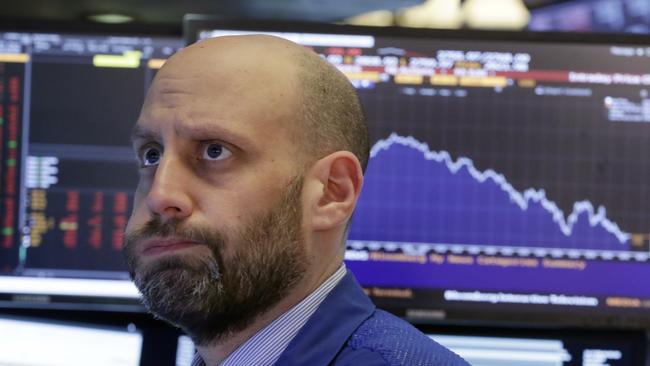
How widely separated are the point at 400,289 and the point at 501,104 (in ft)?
1.01

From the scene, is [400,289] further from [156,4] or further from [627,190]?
[156,4]

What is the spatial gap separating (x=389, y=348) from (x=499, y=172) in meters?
0.69

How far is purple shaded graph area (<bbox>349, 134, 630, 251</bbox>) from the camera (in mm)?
1513

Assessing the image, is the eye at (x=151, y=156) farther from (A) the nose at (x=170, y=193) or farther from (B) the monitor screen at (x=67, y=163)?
(B) the monitor screen at (x=67, y=163)

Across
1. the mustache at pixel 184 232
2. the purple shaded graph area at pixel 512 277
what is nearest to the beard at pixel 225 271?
the mustache at pixel 184 232

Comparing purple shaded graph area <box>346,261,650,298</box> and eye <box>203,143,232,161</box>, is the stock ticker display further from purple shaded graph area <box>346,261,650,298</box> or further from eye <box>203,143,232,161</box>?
eye <box>203,143,232,161</box>

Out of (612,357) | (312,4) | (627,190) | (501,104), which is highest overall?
(312,4)

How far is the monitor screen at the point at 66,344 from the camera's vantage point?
159 centimetres

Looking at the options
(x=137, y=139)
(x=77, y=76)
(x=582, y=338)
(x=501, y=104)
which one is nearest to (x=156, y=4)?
(x=77, y=76)

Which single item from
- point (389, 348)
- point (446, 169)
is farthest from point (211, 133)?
point (446, 169)

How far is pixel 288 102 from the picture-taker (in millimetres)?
965

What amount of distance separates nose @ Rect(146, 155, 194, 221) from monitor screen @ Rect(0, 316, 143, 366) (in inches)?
27.8

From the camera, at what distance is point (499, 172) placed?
1521mm

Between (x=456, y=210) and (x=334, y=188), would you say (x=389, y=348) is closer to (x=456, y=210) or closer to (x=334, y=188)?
(x=334, y=188)
